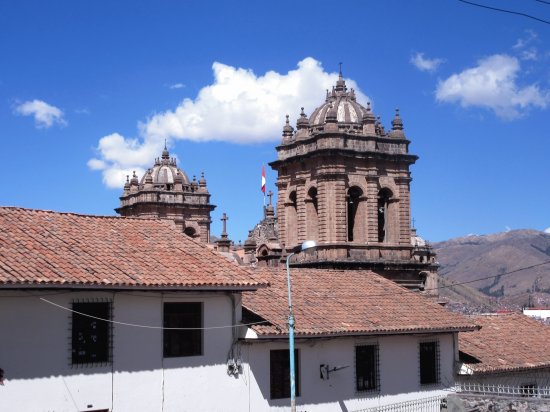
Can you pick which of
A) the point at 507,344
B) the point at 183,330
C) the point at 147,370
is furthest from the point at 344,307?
the point at 507,344

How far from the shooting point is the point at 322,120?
34188mm

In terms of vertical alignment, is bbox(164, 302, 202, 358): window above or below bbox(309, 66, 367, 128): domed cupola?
below

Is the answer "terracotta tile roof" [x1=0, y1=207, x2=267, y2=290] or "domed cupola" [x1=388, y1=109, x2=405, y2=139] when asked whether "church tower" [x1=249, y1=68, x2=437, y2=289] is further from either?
"terracotta tile roof" [x1=0, y1=207, x2=267, y2=290]

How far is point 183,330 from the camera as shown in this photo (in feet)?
57.8

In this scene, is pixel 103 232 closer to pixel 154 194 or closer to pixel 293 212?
pixel 293 212

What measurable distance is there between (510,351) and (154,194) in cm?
2735

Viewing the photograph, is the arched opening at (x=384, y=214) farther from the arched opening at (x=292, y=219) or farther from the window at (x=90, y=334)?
the window at (x=90, y=334)

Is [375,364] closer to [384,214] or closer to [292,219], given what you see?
[384,214]

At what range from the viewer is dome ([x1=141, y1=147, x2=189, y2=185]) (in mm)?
49803

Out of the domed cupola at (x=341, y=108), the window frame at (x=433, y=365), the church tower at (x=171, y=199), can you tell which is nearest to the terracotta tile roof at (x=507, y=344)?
the window frame at (x=433, y=365)

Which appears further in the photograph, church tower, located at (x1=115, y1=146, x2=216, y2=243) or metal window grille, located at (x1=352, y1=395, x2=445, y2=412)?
church tower, located at (x1=115, y1=146, x2=216, y2=243)

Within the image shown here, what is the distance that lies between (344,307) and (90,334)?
7.59 meters

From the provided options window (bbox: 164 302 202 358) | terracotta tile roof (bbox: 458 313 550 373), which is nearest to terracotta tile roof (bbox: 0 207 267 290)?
window (bbox: 164 302 202 358)

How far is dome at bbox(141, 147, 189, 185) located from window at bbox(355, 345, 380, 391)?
99.1ft
